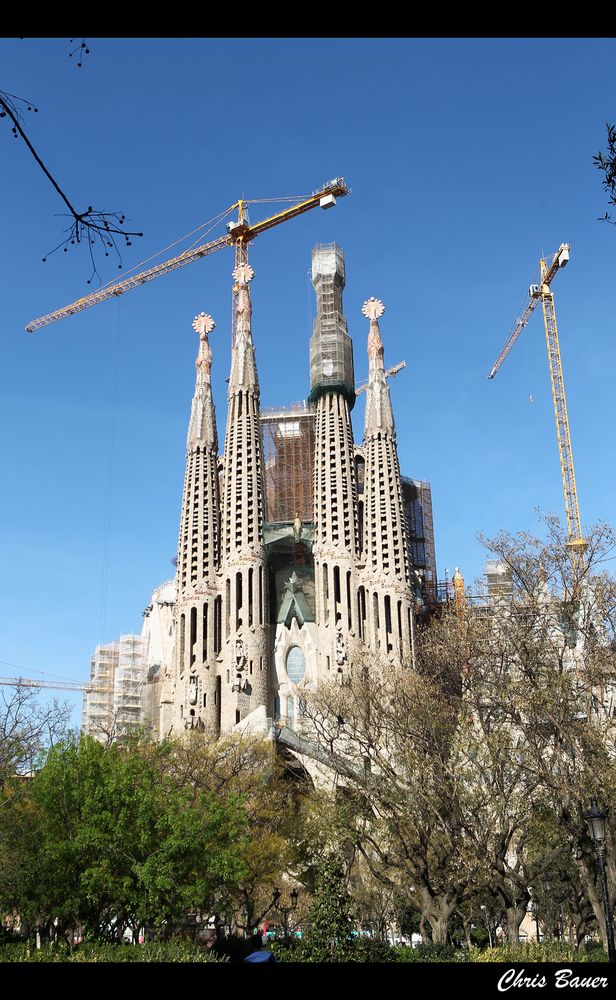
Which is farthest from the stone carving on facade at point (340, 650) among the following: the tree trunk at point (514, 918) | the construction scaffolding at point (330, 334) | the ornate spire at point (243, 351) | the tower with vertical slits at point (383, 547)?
the tree trunk at point (514, 918)

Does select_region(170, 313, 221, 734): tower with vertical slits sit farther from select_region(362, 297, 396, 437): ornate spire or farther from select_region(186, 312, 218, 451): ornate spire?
select_region(362, 297, 396, 437): ornate spire

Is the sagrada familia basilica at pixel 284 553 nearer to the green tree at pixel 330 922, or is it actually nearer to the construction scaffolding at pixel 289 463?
the construction scaffolding at pixel 289 463

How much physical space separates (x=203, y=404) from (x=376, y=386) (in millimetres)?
11191

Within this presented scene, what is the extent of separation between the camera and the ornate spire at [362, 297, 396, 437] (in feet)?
211

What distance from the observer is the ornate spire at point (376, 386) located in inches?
2530

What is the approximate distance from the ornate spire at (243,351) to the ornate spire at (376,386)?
7306 millimetres

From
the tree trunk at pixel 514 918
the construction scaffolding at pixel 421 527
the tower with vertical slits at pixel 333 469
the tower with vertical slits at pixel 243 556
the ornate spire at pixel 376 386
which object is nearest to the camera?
the tree trunk at pixel 514 918

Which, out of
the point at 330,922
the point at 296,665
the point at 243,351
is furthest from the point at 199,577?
the point at 330,922

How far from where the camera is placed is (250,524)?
6128 centimetres

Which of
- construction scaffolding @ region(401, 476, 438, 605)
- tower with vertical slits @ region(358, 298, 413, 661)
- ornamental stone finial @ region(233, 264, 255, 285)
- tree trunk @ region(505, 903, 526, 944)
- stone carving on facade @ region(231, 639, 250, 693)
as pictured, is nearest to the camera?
tree trunk @ region(505, 903, 526, 944)

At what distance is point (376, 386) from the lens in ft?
215

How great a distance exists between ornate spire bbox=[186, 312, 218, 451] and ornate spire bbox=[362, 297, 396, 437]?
393 inches

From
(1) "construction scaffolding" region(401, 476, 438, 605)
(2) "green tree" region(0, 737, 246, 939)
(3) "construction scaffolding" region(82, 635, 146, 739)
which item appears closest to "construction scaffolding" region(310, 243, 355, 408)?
(1) "construction scaffolding" region(401, 476, 438, 605)
